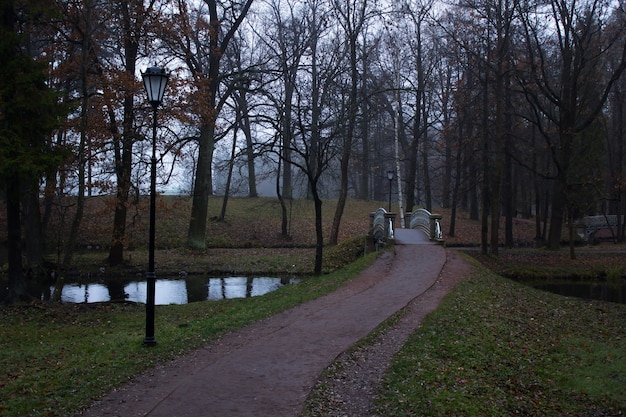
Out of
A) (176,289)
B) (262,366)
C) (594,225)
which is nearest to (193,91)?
(176,289)

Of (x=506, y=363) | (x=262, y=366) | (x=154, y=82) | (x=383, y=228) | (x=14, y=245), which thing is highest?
(x=154, y=82)

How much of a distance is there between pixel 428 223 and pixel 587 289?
624 centimetres

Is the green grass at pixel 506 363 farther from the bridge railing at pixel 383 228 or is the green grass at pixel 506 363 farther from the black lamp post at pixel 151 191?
the bridge railing at pixel 383 228

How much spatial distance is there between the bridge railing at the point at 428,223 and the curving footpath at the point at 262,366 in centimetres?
910

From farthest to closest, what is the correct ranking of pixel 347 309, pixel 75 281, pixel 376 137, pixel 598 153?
pixel 376 137, pixel 598 153, pixel 75 281, pixel 347 309

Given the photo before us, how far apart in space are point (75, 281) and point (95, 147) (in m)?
7.35

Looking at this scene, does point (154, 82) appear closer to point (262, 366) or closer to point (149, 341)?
point (149, 341)

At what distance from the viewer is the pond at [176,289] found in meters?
17.7

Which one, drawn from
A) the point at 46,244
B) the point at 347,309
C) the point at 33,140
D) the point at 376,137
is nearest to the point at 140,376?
the point at 347,309

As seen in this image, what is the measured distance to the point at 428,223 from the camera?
23469mm

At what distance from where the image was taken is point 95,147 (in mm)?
15391

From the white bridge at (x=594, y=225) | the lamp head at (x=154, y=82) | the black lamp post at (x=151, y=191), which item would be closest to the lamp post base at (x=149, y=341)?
the black lamp post at (x=151, y=191)

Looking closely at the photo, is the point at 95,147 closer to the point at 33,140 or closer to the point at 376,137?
the point at 33,140

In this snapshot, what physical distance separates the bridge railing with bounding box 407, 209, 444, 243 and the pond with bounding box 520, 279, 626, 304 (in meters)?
3.55
